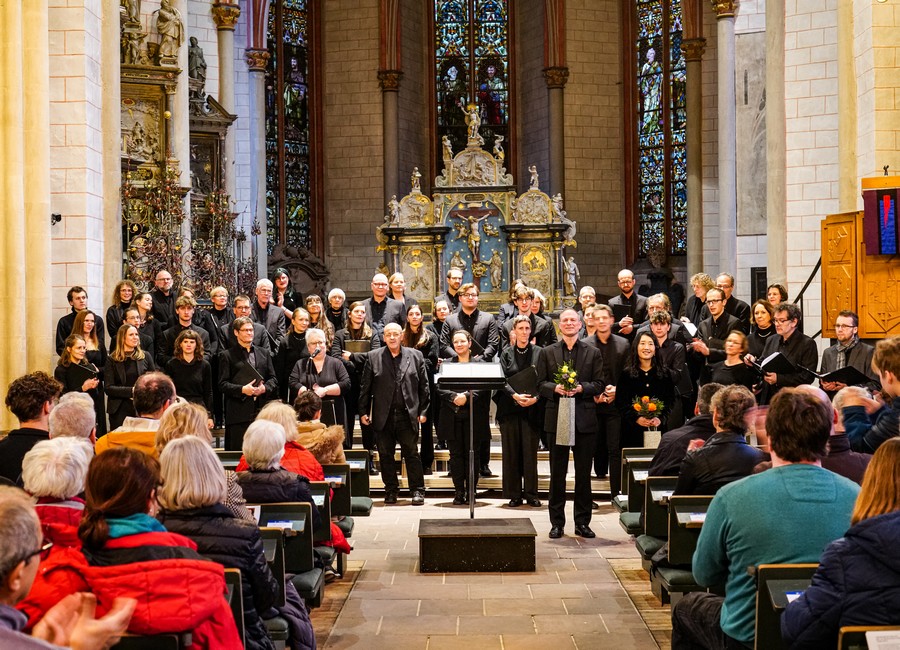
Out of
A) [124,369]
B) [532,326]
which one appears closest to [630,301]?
[532,326]

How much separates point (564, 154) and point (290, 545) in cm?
1635

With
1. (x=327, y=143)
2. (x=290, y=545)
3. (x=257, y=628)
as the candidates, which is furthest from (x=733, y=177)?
(x=257, y=628)

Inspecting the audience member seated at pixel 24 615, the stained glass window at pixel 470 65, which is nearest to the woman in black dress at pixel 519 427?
the audience member seated at pixel 24 615

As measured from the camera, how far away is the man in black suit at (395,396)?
898cm

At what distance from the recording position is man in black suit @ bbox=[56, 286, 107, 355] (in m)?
8.94

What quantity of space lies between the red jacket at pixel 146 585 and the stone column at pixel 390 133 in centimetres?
1774

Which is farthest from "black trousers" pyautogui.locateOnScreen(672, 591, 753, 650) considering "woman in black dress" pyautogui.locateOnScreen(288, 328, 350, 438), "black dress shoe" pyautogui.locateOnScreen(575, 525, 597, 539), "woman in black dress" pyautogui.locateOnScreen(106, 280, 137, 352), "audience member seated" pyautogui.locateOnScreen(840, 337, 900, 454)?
"woman in black dress" pyautogui.locateOnScreen(106, 280, 137, 352)

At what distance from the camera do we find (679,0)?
1973 centimetres

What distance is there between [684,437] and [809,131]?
6405mm

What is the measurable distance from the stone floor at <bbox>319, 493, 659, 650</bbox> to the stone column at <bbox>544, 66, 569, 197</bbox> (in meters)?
13.3

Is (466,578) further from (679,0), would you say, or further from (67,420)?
(679,0)

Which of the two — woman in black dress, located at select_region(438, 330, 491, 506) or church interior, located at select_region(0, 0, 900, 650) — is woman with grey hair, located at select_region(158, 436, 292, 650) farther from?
woman in black dress, located at select_region(438, 330, 491, 506)

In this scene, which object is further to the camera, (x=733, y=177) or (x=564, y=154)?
(x=564, y=154)

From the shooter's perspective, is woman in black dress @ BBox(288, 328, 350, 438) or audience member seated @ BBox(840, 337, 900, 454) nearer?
audience member seated @ BBox(840, 337, 900, 454)
